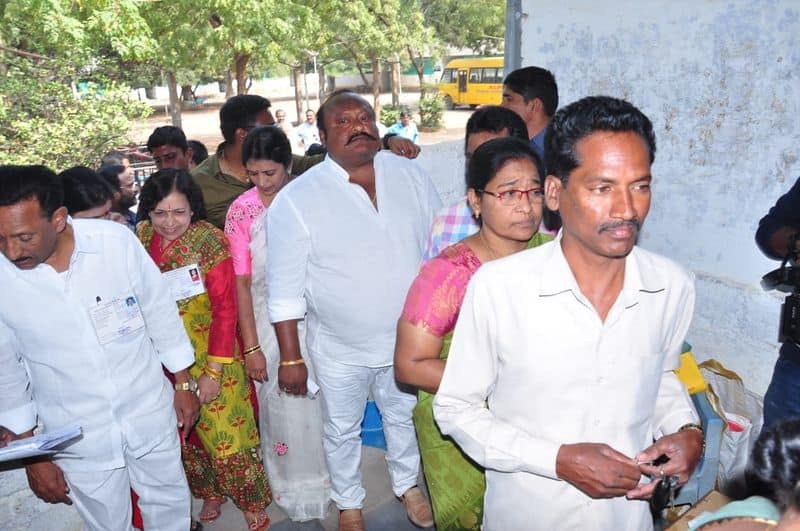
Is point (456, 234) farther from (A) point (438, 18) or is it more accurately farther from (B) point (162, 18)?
(A) point (438, 18)

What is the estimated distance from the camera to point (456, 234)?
2.70 meters

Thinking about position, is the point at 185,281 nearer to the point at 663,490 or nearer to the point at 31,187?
the point at 31,187

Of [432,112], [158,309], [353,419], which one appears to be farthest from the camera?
[432,112]

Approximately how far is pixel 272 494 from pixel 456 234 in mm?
1681

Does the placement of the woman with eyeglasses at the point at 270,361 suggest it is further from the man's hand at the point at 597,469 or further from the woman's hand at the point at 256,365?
the man's hand at the point at 597,469

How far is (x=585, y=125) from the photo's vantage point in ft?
5.06

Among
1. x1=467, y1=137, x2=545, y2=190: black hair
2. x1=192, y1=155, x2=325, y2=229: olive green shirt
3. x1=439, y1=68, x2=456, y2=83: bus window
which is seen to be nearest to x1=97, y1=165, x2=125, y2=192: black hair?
x1=192, y1=155, x2=325, y2=229: olive green shirt

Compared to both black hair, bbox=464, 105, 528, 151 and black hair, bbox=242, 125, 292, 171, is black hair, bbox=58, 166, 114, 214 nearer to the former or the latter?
black hair, bbox=242, 125, 292, 171

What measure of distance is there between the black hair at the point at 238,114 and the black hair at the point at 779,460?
3170 millimetres

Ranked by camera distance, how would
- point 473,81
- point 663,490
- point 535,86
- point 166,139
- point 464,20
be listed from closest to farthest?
point 663,490 < point 535,86 < point 166,139 < point 473,81 < point 464,20

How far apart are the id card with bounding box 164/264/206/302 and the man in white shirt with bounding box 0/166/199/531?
0.25m

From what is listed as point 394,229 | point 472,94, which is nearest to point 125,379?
point 394,229

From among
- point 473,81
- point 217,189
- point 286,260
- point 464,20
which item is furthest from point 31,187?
point 464,20

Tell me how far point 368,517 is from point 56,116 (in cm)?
711
